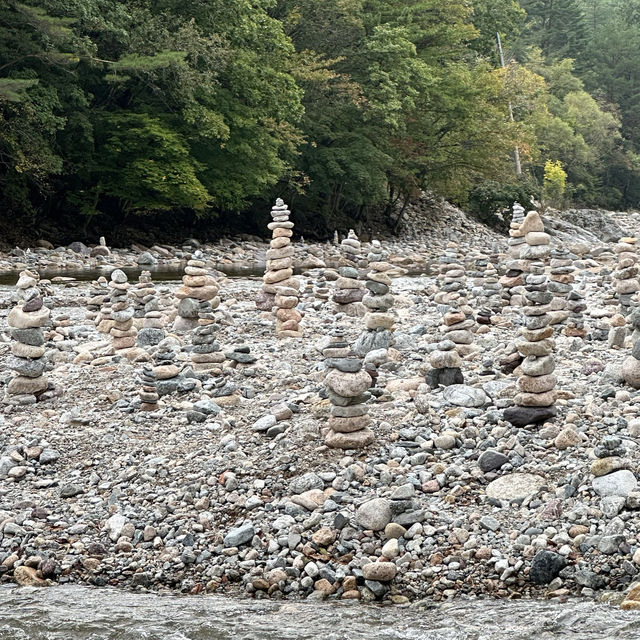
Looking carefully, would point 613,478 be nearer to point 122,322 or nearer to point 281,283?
point 122,322

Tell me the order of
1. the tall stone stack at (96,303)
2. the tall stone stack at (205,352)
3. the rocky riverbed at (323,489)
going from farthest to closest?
1. the tall stone stack at (96,303)
2. the tall stone stack at (205,352)
3. the rocky riverbed at (323,489)

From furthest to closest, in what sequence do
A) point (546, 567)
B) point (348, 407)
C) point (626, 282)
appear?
point (626, 282) → point (348, 407) → point (546, 567)

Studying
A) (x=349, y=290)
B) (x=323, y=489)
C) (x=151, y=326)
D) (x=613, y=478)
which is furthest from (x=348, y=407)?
(x=349, y=290)

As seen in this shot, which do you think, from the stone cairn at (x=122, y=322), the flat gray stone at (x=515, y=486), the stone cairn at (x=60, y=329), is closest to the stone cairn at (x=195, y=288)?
the stone cairn at (x=122, y=322)

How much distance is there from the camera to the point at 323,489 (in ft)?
20.3

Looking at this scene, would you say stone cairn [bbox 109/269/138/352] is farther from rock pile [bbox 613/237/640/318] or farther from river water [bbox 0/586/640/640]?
rock pile [bbox 613/237/640/318]

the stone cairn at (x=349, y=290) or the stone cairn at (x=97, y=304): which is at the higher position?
the stone cairn at (x=349, y=290)

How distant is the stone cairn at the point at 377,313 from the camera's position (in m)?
10.2

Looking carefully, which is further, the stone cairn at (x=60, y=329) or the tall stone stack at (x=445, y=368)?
the stone cairn at (x=60, y=329)

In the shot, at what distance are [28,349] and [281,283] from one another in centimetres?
475

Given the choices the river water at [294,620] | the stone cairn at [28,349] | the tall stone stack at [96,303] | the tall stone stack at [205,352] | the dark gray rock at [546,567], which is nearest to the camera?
Result: the river water at [294,620]

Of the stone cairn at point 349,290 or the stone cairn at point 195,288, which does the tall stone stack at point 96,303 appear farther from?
the stone cairn at point 349,290

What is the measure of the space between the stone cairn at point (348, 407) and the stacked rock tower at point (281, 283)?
15.2ft

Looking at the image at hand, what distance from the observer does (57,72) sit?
2658 centimetres
